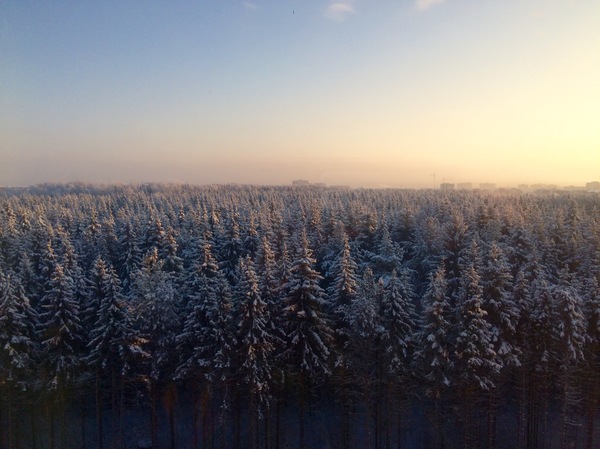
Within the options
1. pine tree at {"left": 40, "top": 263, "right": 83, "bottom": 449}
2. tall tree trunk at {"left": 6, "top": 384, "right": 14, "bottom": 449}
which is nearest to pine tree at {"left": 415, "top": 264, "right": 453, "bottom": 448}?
pine tree at {"left": 40, "top": 263, "right": 83, "bottom": 449}

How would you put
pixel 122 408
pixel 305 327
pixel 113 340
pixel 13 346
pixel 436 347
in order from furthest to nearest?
pixel 122 408
pixel 305 327
pixel 13 346
pixel 113 340
pixel 436 347

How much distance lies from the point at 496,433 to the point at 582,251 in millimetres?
16189

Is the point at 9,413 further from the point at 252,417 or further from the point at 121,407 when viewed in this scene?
the point at 252,417

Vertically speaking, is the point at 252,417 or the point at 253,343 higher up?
the point at 253,343

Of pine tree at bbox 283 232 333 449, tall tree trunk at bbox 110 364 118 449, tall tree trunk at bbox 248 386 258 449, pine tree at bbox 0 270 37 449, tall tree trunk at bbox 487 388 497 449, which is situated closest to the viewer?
tall tree trunk at bbox 487 388 497 449

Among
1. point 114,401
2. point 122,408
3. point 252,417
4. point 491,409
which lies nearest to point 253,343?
point 252,417

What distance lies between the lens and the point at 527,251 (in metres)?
35.8

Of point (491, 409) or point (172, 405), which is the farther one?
point (172, 405)

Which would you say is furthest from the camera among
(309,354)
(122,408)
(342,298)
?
(342,298)

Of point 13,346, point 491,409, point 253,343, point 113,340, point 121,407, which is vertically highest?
point 253,343

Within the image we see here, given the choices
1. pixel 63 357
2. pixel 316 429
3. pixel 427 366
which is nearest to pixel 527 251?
pixel 427 366

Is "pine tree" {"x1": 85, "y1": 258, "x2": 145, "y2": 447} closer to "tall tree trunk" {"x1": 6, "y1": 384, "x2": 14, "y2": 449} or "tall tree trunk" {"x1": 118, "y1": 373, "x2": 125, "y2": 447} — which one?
"tall tree trunk" {"x1": 118, "y1": 373, "x2": 125, "y2": 447}

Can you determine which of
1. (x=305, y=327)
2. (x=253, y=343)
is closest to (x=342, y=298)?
(x=305, y=327)

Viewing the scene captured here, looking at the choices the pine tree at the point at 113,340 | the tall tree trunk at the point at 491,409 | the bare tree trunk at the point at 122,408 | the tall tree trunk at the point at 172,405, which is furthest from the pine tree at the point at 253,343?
the tall tree trunk at the point at 491,409
